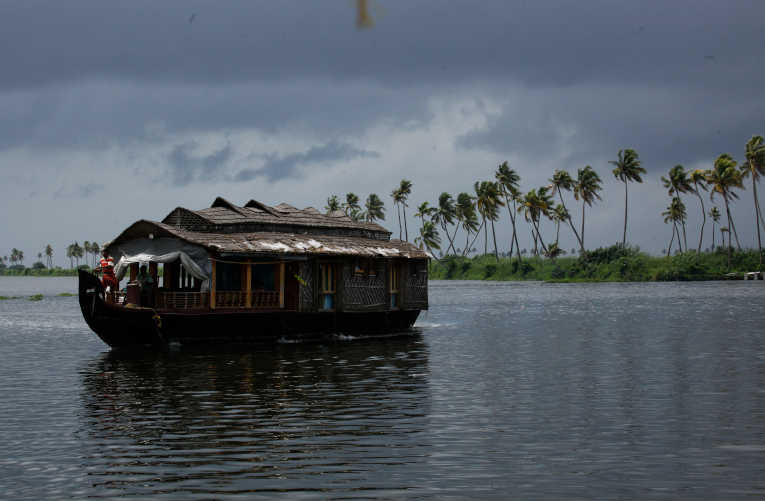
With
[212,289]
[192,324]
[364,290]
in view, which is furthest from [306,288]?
[192,324]

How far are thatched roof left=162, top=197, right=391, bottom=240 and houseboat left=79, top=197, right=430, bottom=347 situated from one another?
1.5 inches

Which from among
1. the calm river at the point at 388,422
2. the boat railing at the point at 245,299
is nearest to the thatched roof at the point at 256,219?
the boat railing at the point at 245,299

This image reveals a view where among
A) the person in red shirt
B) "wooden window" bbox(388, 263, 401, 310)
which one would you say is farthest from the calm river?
"wooden window" bbox(388, 263, 401, 310)

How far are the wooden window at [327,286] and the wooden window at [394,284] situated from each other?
3419 mm

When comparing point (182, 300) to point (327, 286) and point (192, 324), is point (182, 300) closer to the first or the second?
point (192, 324)

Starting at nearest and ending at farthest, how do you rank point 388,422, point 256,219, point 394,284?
→ point 388,422 < point 256,219 < point 394,284

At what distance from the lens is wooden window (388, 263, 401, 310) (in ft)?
112

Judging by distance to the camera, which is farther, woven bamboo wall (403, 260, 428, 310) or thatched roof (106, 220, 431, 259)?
woven bamboo wall (403, 260, 428, 310)

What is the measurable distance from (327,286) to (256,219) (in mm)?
3583

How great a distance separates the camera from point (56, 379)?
21359 millimetres

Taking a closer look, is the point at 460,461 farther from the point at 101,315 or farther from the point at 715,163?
the point at 715,163

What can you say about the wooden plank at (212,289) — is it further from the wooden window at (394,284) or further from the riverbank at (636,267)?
the riverbank at (636,267)

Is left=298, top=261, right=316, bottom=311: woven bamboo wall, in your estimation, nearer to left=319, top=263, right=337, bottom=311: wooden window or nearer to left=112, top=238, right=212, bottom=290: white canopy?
left=319, top=263, right=337, bottom=311: wooden window

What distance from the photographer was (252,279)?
30.9 metres
